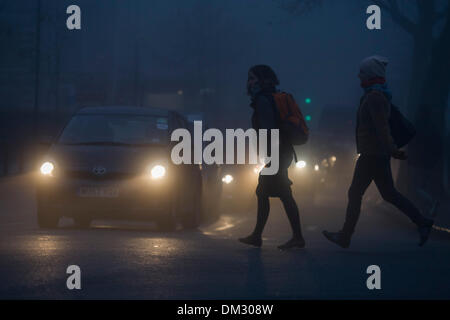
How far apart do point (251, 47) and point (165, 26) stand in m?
9.19

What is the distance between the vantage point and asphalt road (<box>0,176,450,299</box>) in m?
6.91

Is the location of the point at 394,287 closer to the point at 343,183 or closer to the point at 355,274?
the point at 355,274

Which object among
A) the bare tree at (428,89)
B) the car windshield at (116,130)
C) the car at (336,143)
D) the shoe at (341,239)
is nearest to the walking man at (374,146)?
the shoe at (341,239)

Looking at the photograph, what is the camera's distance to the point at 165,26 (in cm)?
9794

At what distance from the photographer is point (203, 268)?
8180mm

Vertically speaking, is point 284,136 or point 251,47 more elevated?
point 251,47

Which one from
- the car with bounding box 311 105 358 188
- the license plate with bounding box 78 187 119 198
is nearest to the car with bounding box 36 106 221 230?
the license plate with bounding box 78 187 119 198

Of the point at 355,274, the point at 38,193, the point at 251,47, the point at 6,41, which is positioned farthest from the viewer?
the point at 251,47

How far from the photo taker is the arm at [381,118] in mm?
9594

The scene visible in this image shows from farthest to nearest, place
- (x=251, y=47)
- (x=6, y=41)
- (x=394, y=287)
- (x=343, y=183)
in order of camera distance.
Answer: (x=251, y=47) → (x=6, y=41) → (x=343, y=183) → (x=394, y=287)

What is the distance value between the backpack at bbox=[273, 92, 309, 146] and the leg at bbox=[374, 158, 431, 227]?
0.84m

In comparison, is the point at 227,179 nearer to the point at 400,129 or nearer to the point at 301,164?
the point at 301,164

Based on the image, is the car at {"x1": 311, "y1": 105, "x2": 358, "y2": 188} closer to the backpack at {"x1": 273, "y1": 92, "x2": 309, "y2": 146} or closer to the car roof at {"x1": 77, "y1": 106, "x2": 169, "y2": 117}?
the car roof at {"x1": 77, "y1": 106, "x2": 169, "y2": 117}
